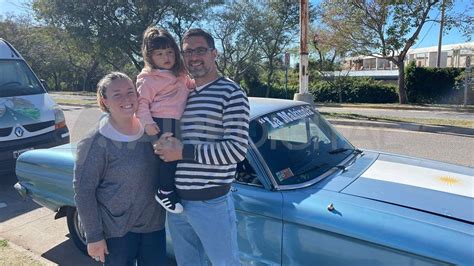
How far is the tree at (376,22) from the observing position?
1606 cm

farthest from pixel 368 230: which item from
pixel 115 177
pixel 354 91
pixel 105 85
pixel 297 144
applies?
pixel 354 91

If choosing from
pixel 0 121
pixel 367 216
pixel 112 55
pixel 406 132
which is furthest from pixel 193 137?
pixel 112 55

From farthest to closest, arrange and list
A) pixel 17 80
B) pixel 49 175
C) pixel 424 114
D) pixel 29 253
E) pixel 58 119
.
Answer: pixel 424 114, pixel 17 80, pixel 58 119, pixel 29 253, pixel 49 175

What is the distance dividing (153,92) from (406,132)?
349 inches

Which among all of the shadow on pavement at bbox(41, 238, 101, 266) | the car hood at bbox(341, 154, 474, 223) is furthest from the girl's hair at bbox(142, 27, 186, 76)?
the shadow on pavement at bbox(41, 238, 101, 266)

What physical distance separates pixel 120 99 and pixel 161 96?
0.20 metres

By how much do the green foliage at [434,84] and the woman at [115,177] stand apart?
2183 centimetres

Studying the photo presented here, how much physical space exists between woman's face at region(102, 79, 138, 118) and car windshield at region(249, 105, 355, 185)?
3.07 feet

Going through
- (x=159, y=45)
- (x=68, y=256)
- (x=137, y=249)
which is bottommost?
(x=68, y=256)

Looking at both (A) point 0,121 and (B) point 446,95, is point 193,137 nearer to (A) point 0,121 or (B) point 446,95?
(A) point 0,121

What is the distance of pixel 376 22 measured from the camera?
54.4ft

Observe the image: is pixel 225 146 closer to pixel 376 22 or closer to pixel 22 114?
pixel 22 114

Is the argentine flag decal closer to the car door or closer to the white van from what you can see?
the car door

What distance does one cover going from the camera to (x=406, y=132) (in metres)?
9.40
